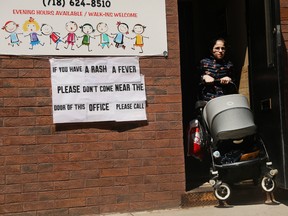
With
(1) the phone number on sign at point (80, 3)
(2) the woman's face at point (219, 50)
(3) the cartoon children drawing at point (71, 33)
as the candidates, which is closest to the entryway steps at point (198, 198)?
(2) the woman's face at point (219, 50)

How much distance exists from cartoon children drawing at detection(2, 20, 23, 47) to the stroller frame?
7.65ft

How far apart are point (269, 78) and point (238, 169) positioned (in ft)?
3.86

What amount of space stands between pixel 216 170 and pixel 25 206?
2189 mm

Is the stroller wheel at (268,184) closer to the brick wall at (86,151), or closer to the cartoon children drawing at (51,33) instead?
the brick wall at (86,151)

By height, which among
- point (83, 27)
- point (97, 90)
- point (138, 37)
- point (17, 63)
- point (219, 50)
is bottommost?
point (97, 90)

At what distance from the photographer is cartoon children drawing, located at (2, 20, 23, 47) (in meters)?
4.64

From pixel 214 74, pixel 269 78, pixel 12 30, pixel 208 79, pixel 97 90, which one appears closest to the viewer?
pixel 12 30

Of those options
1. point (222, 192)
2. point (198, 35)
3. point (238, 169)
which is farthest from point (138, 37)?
point (198, 35)

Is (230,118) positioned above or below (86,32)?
below

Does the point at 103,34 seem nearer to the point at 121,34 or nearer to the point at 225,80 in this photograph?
the point at 121,34

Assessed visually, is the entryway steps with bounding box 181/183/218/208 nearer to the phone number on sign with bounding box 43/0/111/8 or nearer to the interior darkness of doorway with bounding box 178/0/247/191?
the interior darkness of doorway with bounding box 178/0/247/191

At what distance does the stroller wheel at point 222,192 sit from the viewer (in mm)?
4859

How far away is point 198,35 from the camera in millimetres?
7055

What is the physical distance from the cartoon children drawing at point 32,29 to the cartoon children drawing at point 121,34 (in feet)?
2.88
